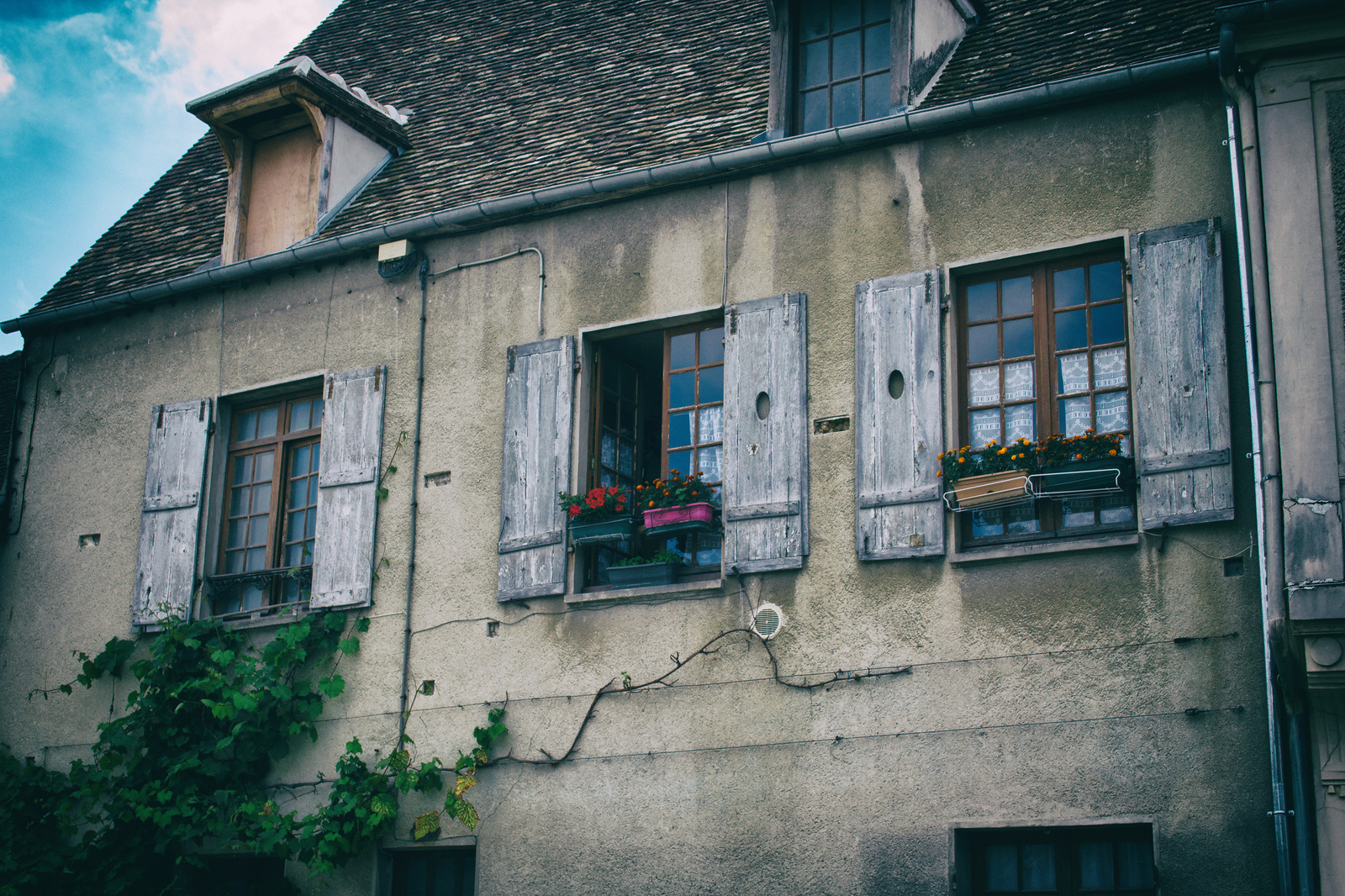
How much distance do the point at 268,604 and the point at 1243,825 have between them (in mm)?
6219

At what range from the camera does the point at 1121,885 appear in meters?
6.62

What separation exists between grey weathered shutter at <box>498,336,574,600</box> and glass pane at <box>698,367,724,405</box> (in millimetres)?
820

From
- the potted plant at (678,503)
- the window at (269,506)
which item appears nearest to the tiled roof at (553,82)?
the window at (269,506)

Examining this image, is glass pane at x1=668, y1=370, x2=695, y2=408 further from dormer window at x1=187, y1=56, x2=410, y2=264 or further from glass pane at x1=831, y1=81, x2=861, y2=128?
→ dormer window at x1=187, y1=56, x2=410, y2=264

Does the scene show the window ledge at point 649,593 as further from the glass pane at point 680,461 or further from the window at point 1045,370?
the window at point 1045,370

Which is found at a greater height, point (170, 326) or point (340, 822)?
point (170, 326)

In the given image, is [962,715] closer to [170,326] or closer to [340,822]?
[340,822]

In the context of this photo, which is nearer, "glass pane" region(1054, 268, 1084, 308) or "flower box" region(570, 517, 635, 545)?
"glass pane" region(1054, 268, 1084, 308)

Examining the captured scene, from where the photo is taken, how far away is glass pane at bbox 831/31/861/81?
867 cm

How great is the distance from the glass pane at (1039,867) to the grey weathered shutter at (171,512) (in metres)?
5.76

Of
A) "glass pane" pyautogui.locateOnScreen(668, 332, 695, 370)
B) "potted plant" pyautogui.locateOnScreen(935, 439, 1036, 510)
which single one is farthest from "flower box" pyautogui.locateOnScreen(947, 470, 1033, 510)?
"glass pane" pyautogui.locateOnScreen(668, 332, 695, 370)

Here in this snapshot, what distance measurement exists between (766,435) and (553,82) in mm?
4068

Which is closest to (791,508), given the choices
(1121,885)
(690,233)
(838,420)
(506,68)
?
(838,420)

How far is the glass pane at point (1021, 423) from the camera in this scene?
24.3ft
